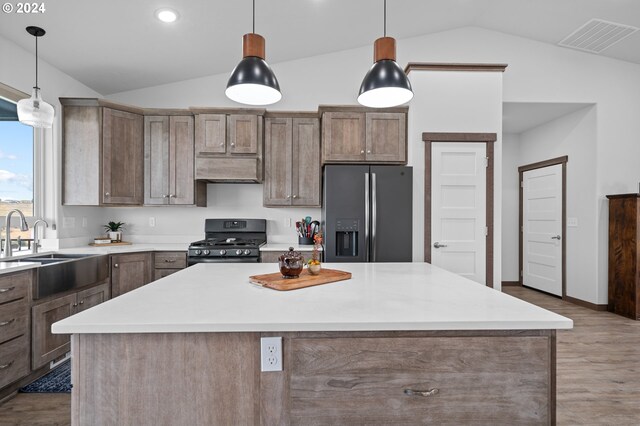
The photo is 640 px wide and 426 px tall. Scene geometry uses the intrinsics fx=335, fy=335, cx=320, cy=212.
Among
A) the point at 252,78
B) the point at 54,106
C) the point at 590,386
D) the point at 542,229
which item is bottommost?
the point at 590,386

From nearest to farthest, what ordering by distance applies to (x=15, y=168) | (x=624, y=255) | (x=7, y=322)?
(x=7, y=322) < (x=15, y=168) < (x=624, y=255)

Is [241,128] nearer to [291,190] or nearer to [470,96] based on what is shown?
[291,190]

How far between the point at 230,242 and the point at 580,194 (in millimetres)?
4635

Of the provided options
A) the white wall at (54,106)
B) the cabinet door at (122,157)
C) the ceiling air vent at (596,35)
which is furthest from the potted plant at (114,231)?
the ceiling air vent at (596,35)

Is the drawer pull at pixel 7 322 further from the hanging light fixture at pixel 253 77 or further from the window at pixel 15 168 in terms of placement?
the hanging light fixture at pixel 253 77

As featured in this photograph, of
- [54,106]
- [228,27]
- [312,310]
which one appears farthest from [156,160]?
[312,310]

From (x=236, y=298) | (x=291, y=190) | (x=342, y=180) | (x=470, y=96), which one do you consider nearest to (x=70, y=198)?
(x=291, y=190)

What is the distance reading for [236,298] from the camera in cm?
132

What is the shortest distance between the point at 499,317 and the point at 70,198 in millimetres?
3914

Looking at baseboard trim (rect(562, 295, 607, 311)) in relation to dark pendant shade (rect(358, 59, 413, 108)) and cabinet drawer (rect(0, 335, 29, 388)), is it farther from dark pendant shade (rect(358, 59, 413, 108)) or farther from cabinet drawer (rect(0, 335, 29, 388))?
cabinet drawer (rect(0, 335, 29, 388))

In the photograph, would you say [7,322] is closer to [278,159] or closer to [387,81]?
[278,159]

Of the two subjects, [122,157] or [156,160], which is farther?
[156,160]

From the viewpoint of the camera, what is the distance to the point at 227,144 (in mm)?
3688

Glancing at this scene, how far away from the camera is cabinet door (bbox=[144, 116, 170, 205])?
3725 millimetres
